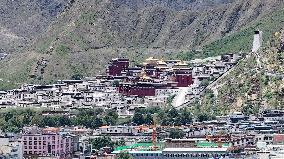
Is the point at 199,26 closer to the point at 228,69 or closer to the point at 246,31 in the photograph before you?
the point at 246,31

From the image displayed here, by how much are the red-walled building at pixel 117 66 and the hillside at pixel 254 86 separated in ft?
65.7

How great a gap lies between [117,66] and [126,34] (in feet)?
97.4

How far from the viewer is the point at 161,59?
6324 inches

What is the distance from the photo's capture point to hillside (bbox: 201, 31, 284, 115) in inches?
4830

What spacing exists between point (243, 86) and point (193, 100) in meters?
8.91

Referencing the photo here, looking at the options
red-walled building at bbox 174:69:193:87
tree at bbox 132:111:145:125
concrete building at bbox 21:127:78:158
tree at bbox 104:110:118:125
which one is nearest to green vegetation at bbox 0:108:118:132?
tree at bbox 104:110:118:125

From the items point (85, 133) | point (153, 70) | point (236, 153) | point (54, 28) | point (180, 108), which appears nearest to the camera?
point (236, 153)

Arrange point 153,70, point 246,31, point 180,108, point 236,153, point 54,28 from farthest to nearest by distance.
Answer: point 54,28, point 246,31, point 153,70, point 180,108, point 236,153

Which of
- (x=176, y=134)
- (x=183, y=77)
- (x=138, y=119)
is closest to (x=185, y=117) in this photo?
(x=138, y=119)

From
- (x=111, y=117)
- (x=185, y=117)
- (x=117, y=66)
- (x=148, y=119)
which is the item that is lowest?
(x=185, y=117)

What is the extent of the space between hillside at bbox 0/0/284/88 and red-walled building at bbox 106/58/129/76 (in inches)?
345

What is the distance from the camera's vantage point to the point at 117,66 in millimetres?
151625

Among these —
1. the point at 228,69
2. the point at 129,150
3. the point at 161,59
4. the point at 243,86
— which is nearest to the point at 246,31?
the point at 161,59

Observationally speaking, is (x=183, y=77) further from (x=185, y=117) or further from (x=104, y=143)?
(x=104, y=143)
